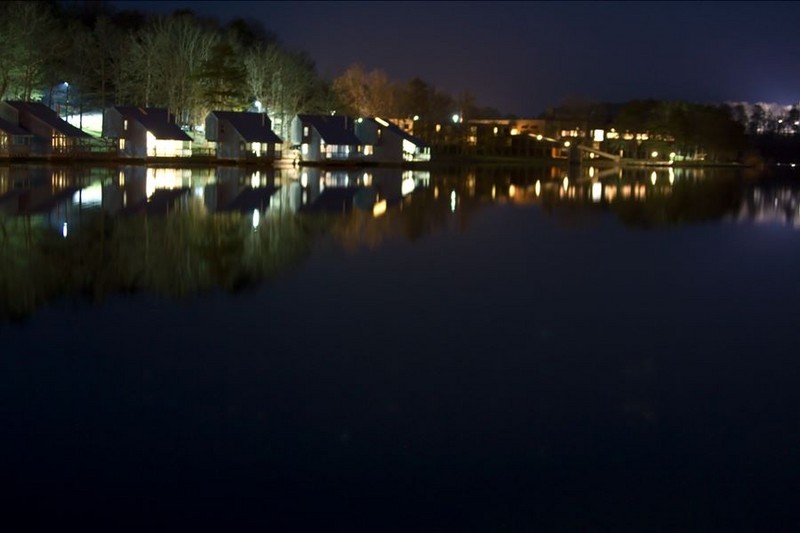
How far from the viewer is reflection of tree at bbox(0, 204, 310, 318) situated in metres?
10.5

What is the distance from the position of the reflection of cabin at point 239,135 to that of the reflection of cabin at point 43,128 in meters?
6.93

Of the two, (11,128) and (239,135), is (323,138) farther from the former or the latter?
(11,128)

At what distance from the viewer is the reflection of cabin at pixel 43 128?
149 ft

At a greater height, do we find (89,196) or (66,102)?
(66,102)

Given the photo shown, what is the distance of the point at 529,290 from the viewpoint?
11562 millimetres

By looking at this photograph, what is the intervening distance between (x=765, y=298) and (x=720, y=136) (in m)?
84.9

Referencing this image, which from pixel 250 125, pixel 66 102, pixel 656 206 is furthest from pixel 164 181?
pixel 66 102

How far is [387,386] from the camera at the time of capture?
695 cm

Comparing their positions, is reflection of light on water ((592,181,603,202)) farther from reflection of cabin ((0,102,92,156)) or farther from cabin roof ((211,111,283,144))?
reflection of cabin ((0,102,92,156))

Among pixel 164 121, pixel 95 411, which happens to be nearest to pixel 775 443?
pixel 95 411

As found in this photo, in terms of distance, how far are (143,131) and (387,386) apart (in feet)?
146

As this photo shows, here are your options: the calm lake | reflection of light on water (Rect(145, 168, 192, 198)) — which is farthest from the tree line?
the calm lake

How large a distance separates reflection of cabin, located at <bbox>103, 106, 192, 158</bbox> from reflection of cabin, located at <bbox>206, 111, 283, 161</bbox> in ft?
5.83

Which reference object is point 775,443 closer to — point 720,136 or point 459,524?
point 459,524
